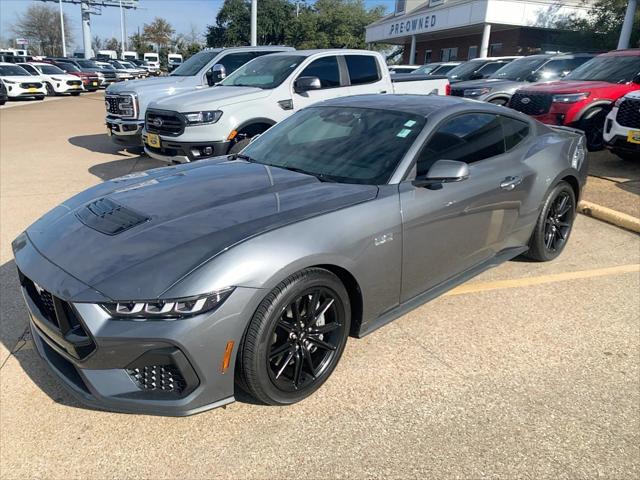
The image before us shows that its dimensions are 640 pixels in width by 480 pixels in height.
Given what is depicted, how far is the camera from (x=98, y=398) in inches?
91.0

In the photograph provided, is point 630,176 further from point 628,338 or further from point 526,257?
point 628,338

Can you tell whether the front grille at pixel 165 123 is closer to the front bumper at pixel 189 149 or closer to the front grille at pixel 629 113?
the front bumper at pixel 189 149

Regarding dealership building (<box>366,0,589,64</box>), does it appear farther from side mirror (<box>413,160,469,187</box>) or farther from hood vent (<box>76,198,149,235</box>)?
hood vent (<box>76,198,149,235</box>)

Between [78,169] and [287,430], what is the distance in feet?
24.2

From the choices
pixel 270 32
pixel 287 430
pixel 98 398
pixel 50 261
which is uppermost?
pixel 270 32

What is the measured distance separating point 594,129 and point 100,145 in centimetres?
992

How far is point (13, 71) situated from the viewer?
23391 millimetres

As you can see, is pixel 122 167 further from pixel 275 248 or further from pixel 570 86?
pixel 570 86

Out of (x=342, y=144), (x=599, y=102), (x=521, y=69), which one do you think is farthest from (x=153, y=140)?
(x=521, y=69)

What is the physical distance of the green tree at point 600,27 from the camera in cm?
2122

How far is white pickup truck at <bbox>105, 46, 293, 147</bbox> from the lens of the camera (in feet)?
30.3

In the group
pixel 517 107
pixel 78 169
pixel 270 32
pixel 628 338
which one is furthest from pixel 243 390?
pixel 270 32

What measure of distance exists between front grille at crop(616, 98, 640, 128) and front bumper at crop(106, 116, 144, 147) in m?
7.91

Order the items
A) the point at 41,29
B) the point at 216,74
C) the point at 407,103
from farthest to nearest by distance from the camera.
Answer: the point at 41,29 → the point at 216,74 → the point at 407,103
